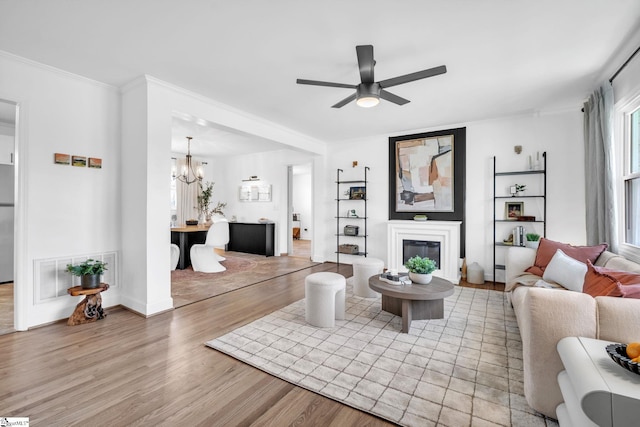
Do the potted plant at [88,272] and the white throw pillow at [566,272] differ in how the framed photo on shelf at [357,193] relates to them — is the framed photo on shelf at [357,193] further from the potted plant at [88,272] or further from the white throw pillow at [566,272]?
the potted plant at [88,272]

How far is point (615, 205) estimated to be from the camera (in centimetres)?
302

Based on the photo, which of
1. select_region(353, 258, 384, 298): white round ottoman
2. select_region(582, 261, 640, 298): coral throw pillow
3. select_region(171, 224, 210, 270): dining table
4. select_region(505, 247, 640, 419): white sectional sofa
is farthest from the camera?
select_region(171, 224, 210, 270): dining table

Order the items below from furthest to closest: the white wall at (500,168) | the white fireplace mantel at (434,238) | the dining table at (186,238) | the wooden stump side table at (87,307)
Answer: the dining table at (186,238), the white fireplace mantel at (434,238), the white wall at (500,168), the wooden stump side table at (87,307)

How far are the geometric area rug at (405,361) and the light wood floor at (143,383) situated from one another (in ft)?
0.50

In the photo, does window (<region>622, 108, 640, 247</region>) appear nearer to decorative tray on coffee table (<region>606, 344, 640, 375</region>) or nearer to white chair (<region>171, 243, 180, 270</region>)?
decorative tray on coffee table (<region>606, 344, 640, 375</region>)

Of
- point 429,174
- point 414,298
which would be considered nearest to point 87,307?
point 414,298

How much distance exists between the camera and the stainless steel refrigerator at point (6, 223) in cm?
449

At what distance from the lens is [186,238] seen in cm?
589

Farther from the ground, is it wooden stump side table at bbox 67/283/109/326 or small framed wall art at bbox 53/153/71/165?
small framed wall art at bbox 53/153/71/165

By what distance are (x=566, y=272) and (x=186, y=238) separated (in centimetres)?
597

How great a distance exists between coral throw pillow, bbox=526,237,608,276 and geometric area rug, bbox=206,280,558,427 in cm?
59

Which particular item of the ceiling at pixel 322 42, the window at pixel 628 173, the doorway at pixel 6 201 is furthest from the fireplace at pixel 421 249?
the doorway at pixel 6 201

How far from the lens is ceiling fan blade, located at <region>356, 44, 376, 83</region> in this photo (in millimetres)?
2197

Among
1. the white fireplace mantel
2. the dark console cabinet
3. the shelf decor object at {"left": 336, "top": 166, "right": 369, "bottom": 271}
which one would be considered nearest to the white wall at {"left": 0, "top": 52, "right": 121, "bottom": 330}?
the dark console cabinet
